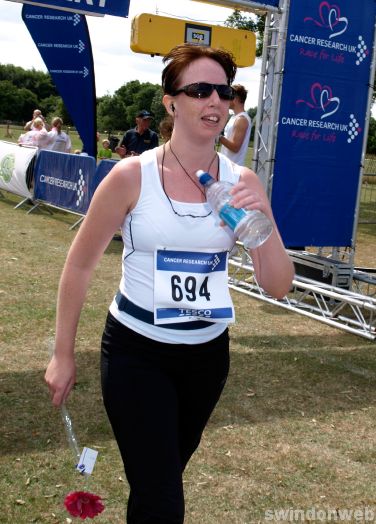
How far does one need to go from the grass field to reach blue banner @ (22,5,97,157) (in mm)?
6111

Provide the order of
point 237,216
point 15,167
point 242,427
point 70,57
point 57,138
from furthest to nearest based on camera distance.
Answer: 1. point 57,138
2. point 15,167
3. point 70,57
4. point 242,427
5. point 237,216

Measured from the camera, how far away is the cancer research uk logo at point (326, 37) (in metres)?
7.48

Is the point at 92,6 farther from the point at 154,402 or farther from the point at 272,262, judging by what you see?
the point at 154,402

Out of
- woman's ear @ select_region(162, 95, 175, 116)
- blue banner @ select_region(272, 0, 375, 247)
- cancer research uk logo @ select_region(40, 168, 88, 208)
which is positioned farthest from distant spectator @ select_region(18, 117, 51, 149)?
woman's ear @ select_region(162, 95, 175, 116)

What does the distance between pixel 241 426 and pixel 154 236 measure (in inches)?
101

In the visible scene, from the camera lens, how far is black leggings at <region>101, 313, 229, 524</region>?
2.22 m

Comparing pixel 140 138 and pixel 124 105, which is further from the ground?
pixel 124 105

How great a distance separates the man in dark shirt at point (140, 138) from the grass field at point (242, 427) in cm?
515

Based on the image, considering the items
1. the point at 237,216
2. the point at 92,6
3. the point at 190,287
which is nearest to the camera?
the point at 237,216

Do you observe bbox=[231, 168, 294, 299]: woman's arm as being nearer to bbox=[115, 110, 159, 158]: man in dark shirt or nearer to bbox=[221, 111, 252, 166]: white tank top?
bbox=[221, 111, 252, 166]: white tank top

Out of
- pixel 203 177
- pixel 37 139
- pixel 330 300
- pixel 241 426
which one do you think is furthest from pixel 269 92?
pixel 37 139

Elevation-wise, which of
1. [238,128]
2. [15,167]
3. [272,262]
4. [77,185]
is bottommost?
[77,185]

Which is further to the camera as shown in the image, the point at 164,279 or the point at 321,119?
the point at 321,119

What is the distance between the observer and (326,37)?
7559 millimetres
